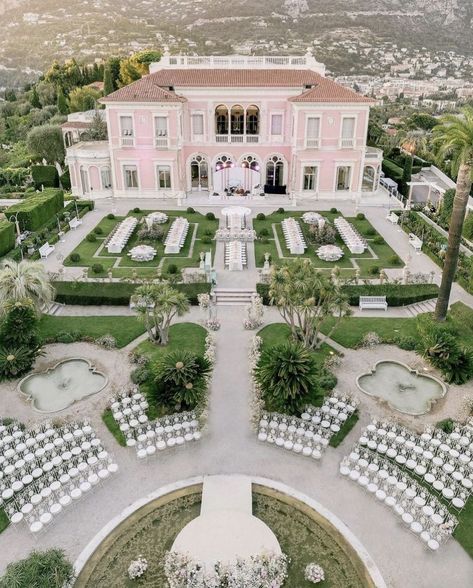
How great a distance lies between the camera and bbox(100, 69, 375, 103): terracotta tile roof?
143ft

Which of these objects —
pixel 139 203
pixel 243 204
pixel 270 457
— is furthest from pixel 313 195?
pixel 270 457

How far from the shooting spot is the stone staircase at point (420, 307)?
2876cm

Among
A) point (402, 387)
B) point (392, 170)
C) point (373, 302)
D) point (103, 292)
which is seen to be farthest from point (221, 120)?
point (402, 387)

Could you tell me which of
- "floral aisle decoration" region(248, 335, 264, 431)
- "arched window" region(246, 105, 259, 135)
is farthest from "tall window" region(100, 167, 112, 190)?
"floral aisle decoration" region(248, 335, 264, 431)

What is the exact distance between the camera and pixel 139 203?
46156 millimetres

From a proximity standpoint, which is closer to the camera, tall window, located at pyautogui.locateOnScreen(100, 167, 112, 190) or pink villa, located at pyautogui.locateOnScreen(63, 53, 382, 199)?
pink villa, located at pyautogui.locateOnScreen(63, 53, 382, 199)

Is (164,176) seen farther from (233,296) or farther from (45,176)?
(233,296)

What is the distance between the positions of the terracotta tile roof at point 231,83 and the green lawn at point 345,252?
36.6ft

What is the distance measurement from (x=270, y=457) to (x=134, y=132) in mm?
35630

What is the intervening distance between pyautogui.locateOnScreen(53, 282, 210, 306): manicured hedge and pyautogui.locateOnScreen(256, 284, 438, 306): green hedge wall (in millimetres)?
3934

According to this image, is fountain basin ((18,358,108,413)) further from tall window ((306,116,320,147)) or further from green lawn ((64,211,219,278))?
tall window ((306,116,320,147))

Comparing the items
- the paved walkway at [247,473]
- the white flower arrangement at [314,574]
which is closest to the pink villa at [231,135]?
the paved walkway at [247,473]

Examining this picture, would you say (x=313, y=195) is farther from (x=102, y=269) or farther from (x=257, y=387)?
(x=257, y=387)

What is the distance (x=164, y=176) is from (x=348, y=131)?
1764 centimetres
